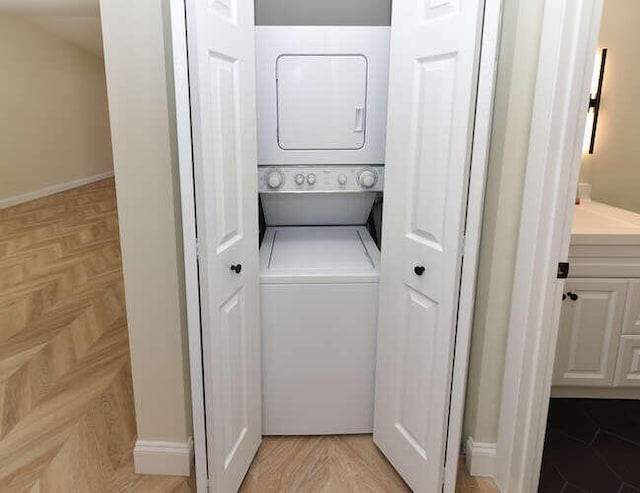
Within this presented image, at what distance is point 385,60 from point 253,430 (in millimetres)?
1567

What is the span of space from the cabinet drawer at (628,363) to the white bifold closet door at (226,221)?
1616mm

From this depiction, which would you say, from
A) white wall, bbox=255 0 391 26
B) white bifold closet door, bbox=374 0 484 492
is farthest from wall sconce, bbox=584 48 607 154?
white bifold closet door, bbox=374 0 484 492

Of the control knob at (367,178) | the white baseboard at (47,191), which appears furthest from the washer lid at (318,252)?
the white baseboard at (47,191)

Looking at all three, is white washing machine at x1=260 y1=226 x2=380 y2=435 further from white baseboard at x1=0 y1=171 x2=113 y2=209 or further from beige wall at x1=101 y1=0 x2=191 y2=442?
white baseboard at x1=0 y1=171 x2=113 y2=209

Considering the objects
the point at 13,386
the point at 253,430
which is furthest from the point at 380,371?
the point at 13,386

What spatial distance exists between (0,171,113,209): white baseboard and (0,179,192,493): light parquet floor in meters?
1.88

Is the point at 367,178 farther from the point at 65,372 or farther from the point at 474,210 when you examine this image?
the point at 65,372

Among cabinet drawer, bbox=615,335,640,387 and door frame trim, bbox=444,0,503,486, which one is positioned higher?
door frame trim, bbox=444,0,503,486

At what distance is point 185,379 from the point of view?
1808 mm

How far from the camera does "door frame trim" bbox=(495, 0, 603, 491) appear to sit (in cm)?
138

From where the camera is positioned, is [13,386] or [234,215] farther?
[13,386]

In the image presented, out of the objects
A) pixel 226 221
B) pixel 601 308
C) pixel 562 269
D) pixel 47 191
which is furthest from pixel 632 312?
pixel 47 191

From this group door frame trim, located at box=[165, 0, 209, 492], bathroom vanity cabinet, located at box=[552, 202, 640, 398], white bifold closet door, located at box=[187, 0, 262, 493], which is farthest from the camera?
bathroom vanity cabinet, located at box=[552, 202, 640, 398]

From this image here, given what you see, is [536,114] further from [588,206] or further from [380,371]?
[588,206]
